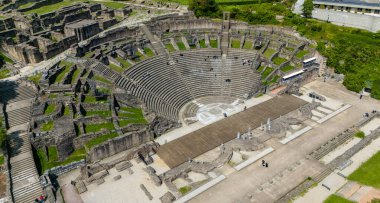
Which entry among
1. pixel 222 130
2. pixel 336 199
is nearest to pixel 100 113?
pixel 222 130

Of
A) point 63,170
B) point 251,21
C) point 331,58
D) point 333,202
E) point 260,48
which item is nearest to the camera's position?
point 333,202

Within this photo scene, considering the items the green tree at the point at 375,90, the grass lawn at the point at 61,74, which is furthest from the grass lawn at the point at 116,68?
the green tree at the point at 375,90

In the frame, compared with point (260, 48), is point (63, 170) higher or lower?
lower

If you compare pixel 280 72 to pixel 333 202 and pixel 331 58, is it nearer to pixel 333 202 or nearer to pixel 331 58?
pixel 331 58

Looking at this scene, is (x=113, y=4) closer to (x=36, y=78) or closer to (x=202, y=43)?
(x=202, y=43)

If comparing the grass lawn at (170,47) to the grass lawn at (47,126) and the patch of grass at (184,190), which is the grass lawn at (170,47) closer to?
the grass lawn at (47,126)

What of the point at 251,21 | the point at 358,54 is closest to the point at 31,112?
the point at 251,21
